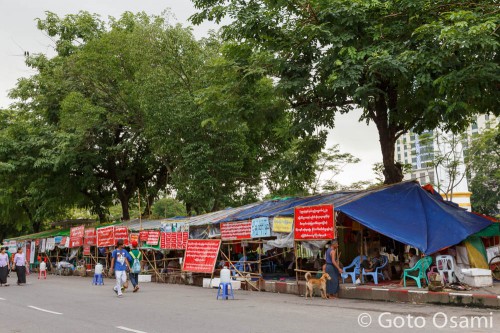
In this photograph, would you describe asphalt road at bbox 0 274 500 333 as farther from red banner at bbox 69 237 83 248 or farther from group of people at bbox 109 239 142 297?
red banner at bbox 69 237 83 248

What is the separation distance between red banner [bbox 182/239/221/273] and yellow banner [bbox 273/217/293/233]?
2.97m

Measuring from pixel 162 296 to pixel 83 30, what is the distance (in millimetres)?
23996

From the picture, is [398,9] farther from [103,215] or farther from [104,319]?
[103,215]

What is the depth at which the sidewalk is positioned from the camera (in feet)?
34.6

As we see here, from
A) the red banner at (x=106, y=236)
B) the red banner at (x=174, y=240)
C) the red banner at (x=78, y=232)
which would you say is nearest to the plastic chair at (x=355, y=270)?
the red banner at (x=174, y=240)

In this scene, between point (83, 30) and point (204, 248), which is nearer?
point (204, 248)

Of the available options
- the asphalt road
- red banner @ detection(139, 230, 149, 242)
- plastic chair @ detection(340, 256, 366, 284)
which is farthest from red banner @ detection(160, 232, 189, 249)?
plastic chair @ detection(340, 256, 366, 284)

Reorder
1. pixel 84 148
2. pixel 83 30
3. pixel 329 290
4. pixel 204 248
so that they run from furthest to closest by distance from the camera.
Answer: pixel 83 30
pixel 84 148
pixel 204 248
pixel 329 290

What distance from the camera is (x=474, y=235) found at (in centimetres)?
1439

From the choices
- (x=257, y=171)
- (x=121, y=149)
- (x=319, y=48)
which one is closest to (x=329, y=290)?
(x=319, y=48)

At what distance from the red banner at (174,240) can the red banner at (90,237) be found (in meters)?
6.57

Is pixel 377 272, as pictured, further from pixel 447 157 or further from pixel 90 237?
pixel 447 157

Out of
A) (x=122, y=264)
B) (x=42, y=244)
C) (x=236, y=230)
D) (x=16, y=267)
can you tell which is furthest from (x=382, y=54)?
(x=42, y=244)

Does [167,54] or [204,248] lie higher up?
[167,54]
